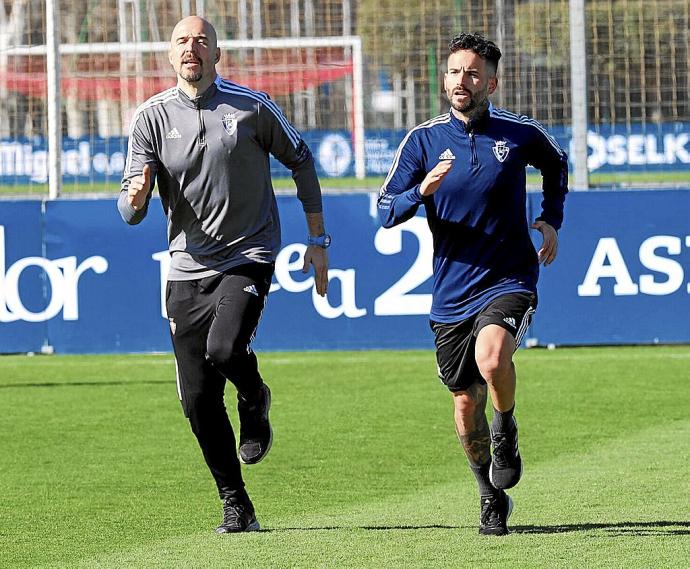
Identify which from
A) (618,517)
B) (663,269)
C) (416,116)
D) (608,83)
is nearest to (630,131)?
(608,83)

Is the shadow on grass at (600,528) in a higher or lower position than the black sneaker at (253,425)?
lower

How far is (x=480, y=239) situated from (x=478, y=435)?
0.81 m

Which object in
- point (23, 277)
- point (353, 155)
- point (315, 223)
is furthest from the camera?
point (353, 155)

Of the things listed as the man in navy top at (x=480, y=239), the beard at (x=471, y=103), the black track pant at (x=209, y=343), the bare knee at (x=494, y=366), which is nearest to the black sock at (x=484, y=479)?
the man in navy top at (x=480, y=239)

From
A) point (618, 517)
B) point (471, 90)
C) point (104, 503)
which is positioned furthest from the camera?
point (104, 503)

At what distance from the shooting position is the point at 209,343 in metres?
6.48

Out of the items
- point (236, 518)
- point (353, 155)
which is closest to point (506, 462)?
point (236, 518)

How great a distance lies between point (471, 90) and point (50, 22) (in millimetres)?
8447

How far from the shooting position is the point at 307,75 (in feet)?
54.7

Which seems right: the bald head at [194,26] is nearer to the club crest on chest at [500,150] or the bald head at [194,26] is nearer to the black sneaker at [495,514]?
the club crest on chest at [500,150]

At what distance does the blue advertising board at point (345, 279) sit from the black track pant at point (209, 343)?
22.5ft

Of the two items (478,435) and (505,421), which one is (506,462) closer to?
(505,421)

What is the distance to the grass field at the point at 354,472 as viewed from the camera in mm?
6203

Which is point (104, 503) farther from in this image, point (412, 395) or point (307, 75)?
point (307, 75)
